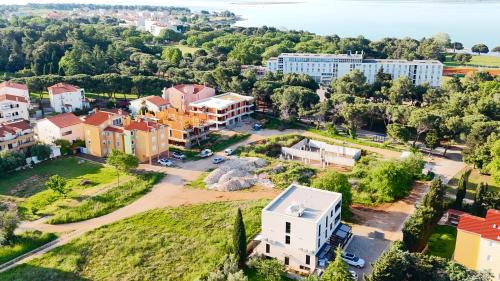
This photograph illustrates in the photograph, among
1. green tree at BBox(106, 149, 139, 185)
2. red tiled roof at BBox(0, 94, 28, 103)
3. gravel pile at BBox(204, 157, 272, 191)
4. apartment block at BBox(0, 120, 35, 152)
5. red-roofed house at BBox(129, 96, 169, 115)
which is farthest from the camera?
red-roofed house at BBox(129, 96, 169, 115)

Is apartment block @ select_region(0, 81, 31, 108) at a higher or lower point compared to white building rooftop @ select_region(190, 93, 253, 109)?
higher

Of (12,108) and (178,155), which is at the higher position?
(12,108)

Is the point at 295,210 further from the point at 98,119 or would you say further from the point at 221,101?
the point at 221,101

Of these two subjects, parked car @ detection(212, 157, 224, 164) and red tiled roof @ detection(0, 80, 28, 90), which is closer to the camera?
parked car @ detection(212, 157, 224, 164)

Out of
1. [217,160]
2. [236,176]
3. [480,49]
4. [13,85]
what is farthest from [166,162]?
[480,49]

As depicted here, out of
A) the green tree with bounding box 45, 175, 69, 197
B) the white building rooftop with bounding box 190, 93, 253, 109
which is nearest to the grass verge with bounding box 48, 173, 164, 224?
the green tree with bounding box 45, 175, 69, 197

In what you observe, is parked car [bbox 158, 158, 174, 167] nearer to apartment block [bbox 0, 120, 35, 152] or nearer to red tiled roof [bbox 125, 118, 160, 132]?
red tiled roof [bbox 125, 118, 160, 132]
